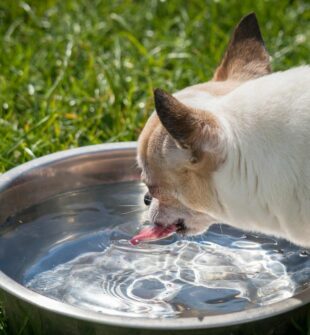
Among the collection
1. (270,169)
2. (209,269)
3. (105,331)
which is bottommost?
(209,269)

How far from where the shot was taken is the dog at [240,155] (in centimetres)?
329

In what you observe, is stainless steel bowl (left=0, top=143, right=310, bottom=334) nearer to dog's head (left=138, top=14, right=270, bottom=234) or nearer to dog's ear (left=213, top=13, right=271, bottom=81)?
dog's head (left=138, top=14, right=270, bottom=234)

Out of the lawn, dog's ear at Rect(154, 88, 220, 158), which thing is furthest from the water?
dog's ear at Rect(154, 88, 220, 158)

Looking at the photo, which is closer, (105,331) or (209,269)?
(105,331)

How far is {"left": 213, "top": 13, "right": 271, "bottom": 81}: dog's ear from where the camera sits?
389cm

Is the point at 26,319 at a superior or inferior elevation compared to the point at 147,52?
inferior

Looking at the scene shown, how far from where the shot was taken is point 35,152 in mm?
5027

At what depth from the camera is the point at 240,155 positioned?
131 inches

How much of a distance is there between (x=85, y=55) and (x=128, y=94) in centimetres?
78

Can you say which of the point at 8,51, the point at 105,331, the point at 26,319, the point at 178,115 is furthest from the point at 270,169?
the point at 8,51

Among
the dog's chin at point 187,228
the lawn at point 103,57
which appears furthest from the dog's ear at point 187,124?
the lawn at point 103,57

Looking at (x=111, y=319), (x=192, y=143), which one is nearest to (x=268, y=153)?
(x=192, y=143)

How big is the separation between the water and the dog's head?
324 mm

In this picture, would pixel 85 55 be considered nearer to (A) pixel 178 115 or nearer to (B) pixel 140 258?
(B) pixel 140 258
